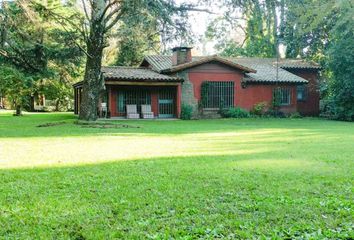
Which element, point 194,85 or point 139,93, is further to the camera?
point 194,85

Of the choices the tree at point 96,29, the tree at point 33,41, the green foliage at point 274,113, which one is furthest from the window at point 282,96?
the tree at point 33,41

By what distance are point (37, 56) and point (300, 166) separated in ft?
59.4

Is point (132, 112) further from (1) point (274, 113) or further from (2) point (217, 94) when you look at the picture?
(1) point (274, 113)

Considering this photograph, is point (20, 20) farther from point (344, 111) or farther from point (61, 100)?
point (61, 100)

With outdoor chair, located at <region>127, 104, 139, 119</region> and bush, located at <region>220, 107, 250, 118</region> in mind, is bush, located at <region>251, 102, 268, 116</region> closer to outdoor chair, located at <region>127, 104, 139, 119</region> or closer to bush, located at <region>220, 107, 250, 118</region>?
bush, located at <region>220, 107, 250, 118</region>

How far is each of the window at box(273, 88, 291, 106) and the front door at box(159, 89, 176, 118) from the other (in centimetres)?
692

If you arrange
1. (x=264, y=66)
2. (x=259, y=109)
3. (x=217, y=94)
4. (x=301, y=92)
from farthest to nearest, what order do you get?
1. (x=264, y=66)
2. (x=301, y=92)
3. (x=259, y=109)
4. (x=217, y=94)

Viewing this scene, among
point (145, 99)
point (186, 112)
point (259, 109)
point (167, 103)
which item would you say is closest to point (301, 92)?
point (259, 109)

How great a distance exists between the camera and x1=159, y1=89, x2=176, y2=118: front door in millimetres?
26328

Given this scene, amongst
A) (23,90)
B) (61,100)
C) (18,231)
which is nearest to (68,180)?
(18,231)

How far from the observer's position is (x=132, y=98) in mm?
25750

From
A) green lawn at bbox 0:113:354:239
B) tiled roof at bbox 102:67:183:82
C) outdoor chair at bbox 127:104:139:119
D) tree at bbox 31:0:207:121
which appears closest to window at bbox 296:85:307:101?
tiled roof at bbox 102:67:183:82

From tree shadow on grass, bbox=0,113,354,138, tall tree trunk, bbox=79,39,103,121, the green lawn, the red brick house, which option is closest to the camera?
the green lawn

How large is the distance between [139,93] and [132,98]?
1.77 feet
